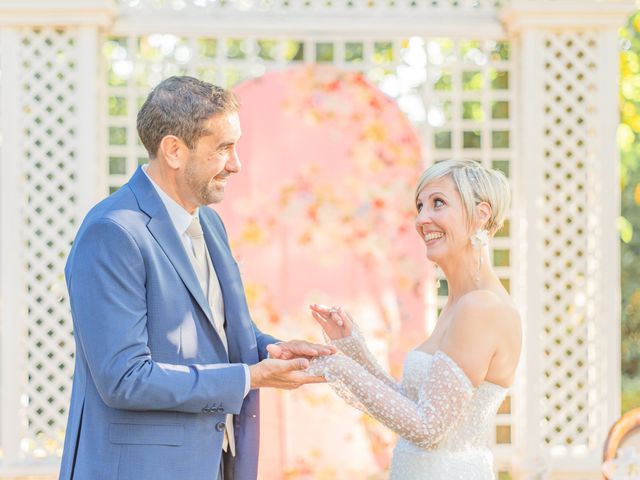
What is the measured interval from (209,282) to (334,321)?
50 centimetres

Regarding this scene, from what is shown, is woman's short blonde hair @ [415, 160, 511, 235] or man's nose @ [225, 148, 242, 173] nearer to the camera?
man's nose @ [225, 148, 242, 173]

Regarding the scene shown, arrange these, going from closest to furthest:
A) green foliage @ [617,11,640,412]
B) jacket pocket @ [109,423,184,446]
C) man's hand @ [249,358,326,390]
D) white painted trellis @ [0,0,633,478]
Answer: jacket pocket @ [109,423,184,446] < man's hand @ [249,358,326,390] < white painted trellis @ [0,0,633,478] < green foliage @ [617,11,640,412]

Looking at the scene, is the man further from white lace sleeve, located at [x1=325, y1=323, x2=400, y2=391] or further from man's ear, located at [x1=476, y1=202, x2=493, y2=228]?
man's ear, located at [x1=476, y1=202, x2=493, y2=228]

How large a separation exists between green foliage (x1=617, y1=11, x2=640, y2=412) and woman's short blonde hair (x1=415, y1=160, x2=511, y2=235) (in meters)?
6.33

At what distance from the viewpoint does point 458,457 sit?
8.91 ft

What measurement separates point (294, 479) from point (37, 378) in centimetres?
162

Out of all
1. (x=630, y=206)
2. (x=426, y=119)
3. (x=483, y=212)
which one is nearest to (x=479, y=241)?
(x=483, y=212)

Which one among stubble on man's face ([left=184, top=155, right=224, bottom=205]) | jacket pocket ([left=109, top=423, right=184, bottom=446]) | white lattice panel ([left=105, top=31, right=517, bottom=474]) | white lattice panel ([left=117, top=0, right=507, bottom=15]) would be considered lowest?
jacket pocket ([left=109, top=423, right=184, bottom=446])

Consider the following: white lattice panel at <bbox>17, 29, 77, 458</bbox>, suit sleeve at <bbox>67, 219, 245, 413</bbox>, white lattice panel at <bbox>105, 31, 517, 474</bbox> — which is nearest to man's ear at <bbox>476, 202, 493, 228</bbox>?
suit sleeve at <bbox>67, 219, 245, 413</bbox>

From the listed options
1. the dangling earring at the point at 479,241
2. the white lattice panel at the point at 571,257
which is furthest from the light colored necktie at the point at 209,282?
the white lattice panel at the point at 571,257

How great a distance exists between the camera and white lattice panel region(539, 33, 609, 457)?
17.9 ft

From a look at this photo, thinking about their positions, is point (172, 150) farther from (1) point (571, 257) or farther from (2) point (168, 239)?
(1) point (571, 257)

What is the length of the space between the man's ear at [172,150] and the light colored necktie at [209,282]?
193 mm

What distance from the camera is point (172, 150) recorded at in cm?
251
